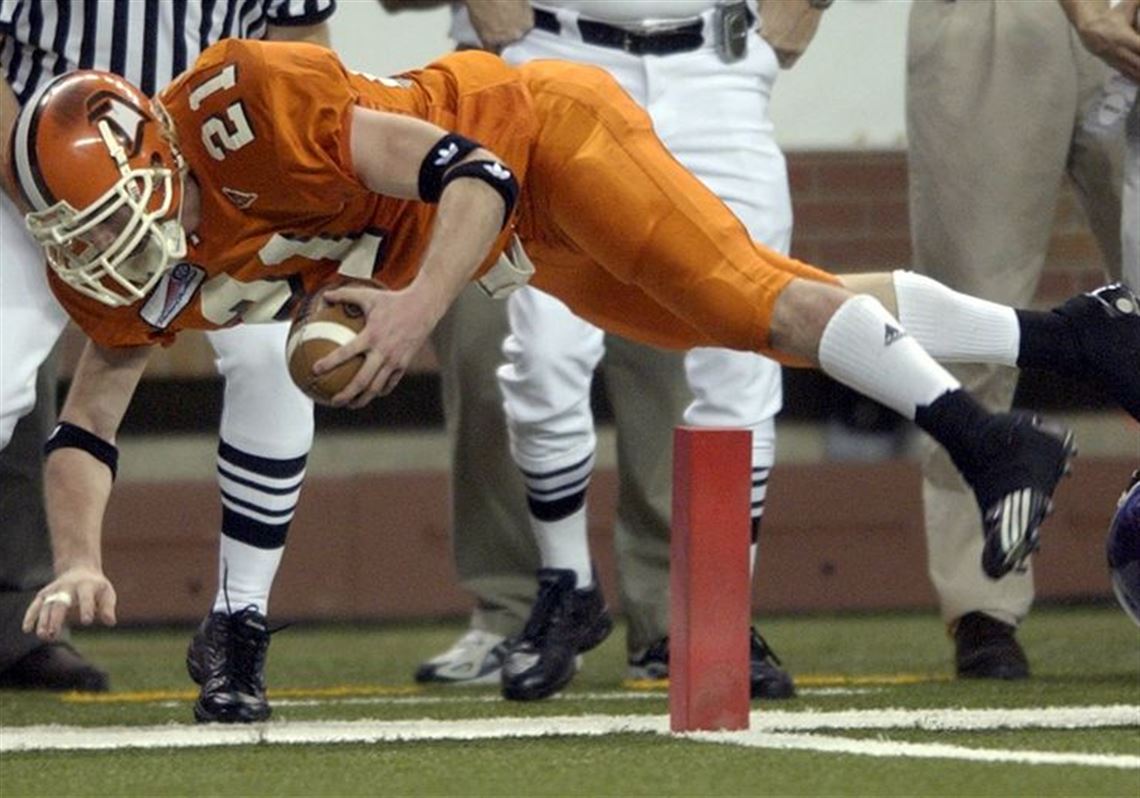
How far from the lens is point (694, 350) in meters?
4.55

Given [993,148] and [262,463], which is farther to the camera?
[993,148]

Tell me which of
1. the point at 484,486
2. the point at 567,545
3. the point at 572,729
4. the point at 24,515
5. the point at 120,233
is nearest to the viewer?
the point at 120,233

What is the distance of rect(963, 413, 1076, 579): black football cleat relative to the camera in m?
3.33

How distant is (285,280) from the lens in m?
3.79

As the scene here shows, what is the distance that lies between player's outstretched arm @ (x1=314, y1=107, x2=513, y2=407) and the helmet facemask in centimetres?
25

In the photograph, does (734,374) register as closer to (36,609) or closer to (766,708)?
(766,708)

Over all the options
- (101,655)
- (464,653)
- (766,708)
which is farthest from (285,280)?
(101,655)

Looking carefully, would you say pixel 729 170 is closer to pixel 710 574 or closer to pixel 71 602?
pixel 710 574

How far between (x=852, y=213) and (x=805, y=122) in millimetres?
258

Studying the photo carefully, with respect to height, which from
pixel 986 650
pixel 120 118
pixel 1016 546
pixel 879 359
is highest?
pixel 120 118

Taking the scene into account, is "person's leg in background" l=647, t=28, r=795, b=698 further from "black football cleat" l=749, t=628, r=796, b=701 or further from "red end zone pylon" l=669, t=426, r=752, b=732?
"red end zone pylon" l=669, t=426, r=752, b=732

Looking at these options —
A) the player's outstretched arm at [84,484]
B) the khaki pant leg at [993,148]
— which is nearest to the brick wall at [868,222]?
the khaki pant leg at [993,148]

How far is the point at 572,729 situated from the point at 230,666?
2.05 feet

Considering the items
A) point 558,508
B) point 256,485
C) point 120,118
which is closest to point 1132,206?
point 558,508
